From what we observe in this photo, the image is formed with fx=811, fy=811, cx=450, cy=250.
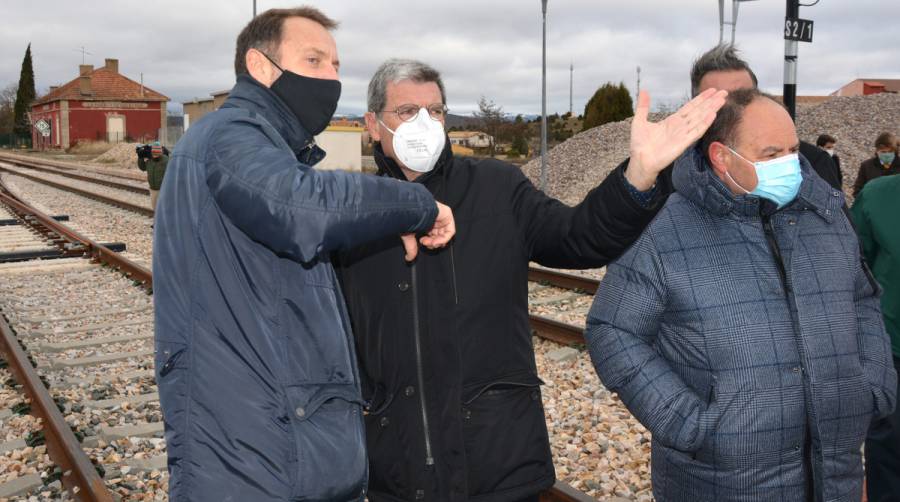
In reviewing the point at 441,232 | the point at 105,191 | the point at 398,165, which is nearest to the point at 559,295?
the point at 398,165

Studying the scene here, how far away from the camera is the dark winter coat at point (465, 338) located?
7.82ft

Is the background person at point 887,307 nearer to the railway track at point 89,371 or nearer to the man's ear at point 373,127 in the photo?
the railway track at point 89,371

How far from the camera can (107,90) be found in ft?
237

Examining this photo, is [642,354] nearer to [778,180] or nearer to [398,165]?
[778,180]

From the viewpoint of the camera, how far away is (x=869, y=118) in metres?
21.7

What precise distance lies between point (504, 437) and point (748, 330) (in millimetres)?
806

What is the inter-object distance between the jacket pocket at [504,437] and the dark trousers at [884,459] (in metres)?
1.65

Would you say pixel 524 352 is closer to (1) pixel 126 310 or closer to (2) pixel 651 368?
(2) pixel 651 368

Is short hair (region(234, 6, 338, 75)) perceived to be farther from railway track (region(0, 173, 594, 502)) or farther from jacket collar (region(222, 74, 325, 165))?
railway track (region(0, 173, 594, 502))

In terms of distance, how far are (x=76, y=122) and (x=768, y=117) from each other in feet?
242

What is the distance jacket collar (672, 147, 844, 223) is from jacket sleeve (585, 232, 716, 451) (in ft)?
0.70

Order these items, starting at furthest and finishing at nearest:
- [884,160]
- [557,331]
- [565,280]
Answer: [884,160] < [565,280] < [557,331]

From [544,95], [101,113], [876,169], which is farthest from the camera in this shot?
[101,113]

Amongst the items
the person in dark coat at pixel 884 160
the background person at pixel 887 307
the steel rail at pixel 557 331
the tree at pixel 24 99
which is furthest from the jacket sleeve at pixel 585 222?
the tree at pixel 24 99
